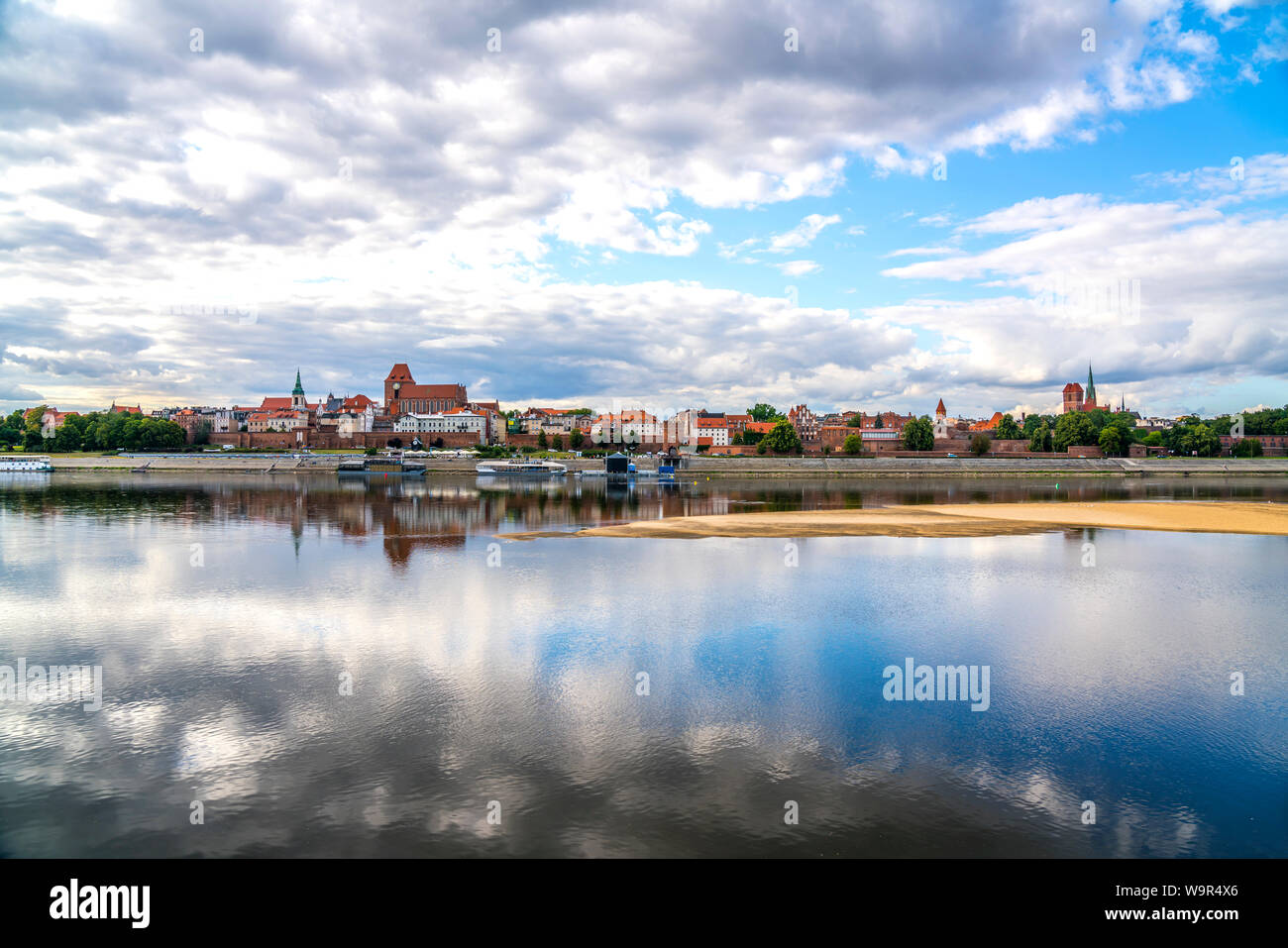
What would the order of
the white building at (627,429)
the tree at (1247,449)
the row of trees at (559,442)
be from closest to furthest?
the tree at (1247,449) < the row of trees at (559,442) < the white building at (627,429)

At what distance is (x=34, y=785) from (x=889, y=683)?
988 centimetres

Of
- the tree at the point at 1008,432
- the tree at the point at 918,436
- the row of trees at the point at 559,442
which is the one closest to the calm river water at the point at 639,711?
the tree at the point at 918,436

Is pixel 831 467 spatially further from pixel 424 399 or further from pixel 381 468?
pixel 424 399

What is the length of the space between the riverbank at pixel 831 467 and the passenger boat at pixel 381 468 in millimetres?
1728

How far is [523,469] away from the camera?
272 feet

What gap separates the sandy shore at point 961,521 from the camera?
27641mm

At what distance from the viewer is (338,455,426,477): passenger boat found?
82.6 metres

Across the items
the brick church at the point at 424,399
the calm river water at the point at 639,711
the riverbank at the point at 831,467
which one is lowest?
the calm river water at the point at 639,711

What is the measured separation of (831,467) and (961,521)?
51.1 meters

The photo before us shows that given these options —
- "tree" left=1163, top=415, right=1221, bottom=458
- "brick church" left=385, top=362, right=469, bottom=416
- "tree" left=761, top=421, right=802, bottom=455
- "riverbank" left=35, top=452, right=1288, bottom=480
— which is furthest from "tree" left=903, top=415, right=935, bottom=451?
"brick church" left=385, top=362, right=469, bottom=416


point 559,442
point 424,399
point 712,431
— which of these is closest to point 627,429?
point 559,442

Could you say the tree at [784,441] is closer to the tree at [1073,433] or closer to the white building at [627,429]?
the white building at [627,429]
